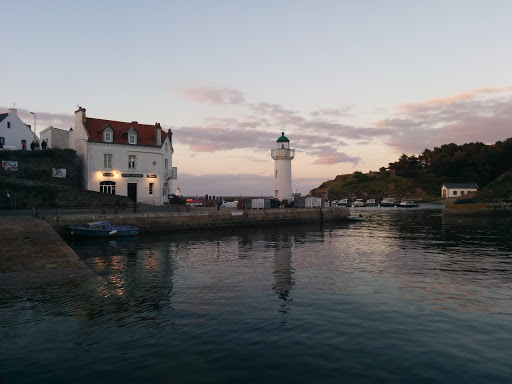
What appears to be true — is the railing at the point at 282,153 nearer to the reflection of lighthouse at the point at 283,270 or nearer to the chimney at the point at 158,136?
the chimney at the point at 158,136

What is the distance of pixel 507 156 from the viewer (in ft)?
460

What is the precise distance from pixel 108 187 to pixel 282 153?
2602cm

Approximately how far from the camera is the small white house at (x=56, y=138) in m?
55.1

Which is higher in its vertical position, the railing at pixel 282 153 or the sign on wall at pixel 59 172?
the railing at pixel 282 153

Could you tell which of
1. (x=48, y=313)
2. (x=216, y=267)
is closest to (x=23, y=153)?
(x=216, y=267)

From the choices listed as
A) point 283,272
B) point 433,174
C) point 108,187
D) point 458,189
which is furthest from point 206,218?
point 433,174

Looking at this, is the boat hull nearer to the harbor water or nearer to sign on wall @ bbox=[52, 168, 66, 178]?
the harbor water

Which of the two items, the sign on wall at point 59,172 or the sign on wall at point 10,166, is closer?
the sign on wall at point 10,166

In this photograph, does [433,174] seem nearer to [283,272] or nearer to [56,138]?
Result: [56,138]

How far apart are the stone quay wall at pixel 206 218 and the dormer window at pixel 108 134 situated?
708 inches

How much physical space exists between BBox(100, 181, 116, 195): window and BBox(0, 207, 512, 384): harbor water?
31.3 metres

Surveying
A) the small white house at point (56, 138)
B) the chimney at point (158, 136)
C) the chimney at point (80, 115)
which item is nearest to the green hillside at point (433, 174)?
the chimney at point (158, 136)

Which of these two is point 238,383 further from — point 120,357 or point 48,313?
point 48,313

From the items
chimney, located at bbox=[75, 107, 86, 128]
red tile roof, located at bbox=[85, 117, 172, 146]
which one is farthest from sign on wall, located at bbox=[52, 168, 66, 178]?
chimney, located at bbox=[75, 107, 86, 128]
